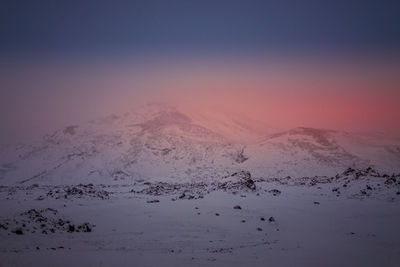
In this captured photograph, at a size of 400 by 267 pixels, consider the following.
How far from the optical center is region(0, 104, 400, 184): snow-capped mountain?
2012 inches

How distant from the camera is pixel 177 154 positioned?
59.7m

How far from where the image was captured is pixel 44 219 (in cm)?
1672

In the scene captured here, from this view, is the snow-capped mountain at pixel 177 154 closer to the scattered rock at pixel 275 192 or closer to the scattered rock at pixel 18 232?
the scattered rock at pixel 275 192

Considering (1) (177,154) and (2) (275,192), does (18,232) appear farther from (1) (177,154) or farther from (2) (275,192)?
(1) (177,154)

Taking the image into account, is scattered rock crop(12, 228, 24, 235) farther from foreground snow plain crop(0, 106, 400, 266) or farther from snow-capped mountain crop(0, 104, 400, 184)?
snow-capped mountain crop(0, 104, 400, 184)

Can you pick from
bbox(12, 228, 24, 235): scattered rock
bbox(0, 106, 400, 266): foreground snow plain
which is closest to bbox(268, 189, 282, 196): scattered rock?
bbox(0, 106, 400, 266): foreground snow plain

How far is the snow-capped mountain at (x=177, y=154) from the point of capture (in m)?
51.1

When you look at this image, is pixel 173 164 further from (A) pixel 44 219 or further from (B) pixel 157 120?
(A) pixel 44 219

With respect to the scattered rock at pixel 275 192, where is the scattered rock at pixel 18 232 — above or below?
below

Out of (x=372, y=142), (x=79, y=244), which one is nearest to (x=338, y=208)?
(x=79, y=244)

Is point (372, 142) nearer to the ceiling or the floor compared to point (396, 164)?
nearer to the ceiling

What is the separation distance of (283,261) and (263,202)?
10.2m

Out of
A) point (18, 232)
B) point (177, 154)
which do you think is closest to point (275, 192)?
point (18, 232)

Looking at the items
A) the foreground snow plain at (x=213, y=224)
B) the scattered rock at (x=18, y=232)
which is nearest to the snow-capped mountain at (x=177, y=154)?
the foreground snow plain at (x=213, y=224)
